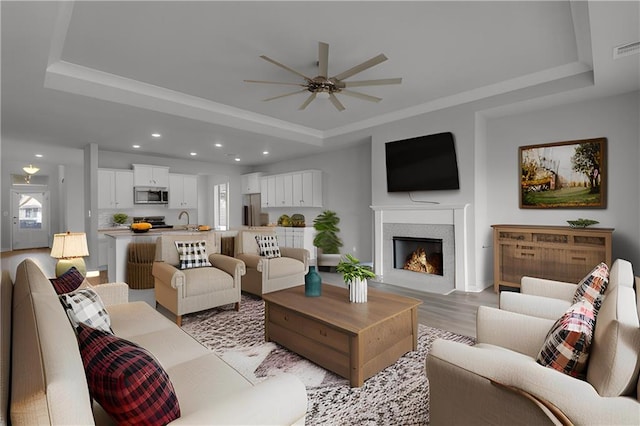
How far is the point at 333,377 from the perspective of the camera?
2.25m

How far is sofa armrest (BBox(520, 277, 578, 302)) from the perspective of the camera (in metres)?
2.40

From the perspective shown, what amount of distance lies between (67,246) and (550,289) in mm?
4429

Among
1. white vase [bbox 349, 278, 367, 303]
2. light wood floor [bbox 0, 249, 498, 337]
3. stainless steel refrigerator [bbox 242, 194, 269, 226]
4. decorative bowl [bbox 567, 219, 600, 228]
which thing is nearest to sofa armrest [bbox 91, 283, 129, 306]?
light wood floor [bbox 0, 249, 498, 337]

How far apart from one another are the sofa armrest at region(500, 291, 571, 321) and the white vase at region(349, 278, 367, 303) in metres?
1.01

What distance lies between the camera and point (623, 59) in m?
2.83

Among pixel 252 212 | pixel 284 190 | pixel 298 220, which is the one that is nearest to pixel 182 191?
pixel 252 212

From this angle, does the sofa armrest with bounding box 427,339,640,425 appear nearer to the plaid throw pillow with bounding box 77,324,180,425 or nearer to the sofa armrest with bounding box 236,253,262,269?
Result: the plaid throw pillow with bounding box 77,324,180,425

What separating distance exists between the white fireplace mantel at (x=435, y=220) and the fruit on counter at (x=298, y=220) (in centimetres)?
216

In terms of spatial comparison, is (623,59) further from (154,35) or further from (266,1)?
(154,35)

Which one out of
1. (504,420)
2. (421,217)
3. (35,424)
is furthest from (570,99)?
(35,424)

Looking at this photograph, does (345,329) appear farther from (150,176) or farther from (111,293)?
(150,176)

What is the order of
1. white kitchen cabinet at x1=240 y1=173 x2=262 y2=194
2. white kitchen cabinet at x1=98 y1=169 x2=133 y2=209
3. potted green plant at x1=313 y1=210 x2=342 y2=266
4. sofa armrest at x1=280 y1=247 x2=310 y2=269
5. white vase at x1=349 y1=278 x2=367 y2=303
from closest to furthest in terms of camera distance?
white vase at x1=349 y1=278 x2=367 y2=303
sofa armrest at x1=280 y1=247 x2=310 y2=269
white kitchen cabinet at x1=98 y1=169 x2=133 y2=209
potted green plant at x1=313 y1=210 x2=342 y2=266
white kitchen cabinet at x1=240 y1=173 x2=262 y2=194

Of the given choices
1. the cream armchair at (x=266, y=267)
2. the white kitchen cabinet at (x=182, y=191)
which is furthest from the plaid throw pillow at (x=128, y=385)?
the white kitchen cabinet at (x=182, y=191)

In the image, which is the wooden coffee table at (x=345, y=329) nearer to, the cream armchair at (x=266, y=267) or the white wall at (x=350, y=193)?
the cream armchair at (x=266, y=267)
